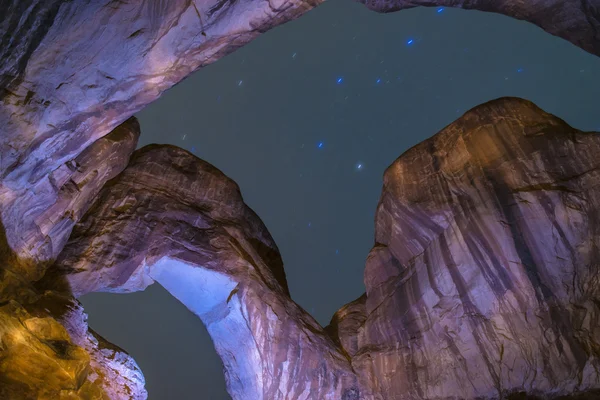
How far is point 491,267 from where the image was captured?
7.08 meters

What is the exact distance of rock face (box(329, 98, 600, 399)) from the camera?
6.64 m

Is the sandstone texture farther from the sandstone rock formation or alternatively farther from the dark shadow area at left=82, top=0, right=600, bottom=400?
the dark shadow area at left=82, top=0, right=600, bottom=400

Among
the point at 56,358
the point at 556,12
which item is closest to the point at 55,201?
the point at 56,358

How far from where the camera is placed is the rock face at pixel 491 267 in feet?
21.8

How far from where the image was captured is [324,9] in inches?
1981

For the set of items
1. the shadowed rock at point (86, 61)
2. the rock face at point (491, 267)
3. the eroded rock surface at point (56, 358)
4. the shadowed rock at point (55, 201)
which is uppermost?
the shadowed rock at point (86, 61)

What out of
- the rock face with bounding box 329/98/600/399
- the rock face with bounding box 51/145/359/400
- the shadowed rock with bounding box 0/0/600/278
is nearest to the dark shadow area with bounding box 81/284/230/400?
the rock face with bounding box 51/145/359/400

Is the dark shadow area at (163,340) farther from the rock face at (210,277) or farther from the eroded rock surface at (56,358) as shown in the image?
the eroded rock surface at (56,358)

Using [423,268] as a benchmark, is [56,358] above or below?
above

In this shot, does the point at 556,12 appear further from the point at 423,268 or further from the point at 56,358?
the point at 56,358

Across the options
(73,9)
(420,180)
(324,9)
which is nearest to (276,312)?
(420,180)

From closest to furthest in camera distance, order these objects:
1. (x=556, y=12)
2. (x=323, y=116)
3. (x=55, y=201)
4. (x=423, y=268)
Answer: (x=55, y=201) → (x=556, y=12) → (x=423, y=268) → (x=323, y=116)

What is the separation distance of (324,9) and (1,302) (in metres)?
50.4

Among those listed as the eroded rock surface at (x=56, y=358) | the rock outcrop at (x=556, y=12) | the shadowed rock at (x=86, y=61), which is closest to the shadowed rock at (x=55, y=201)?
the shadowed rock at (x=86, y=61)
